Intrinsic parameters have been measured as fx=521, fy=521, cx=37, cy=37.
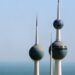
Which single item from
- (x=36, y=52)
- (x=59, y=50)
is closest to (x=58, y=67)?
(x=59, y=50)

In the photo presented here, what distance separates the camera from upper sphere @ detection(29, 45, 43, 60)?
188 ft

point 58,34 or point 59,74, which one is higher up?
point 58,34

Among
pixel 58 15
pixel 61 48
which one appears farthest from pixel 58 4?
pixel 61 48

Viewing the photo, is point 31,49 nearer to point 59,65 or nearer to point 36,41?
point 36,41

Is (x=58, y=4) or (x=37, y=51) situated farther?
(x=58, y=4)

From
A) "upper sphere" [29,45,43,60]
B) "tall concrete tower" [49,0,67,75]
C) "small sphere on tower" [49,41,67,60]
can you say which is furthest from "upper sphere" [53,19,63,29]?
"upper sphere" [29,45,43,60]

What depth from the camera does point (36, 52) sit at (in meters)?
57.5

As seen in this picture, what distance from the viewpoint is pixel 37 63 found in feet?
202

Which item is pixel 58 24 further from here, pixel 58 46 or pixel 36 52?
pixel 36 52

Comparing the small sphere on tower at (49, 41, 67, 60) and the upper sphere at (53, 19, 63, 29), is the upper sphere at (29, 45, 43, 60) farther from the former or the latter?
the upper sphere at (53, 19, 63, 29)

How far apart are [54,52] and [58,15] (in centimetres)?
464

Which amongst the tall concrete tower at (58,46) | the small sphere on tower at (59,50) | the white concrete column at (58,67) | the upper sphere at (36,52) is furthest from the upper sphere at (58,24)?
the white concrete column at (58,67)

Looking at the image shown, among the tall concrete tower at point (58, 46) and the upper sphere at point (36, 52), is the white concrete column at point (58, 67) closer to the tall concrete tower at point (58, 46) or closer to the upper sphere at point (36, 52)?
the tall concrete tower at point (58, 46)

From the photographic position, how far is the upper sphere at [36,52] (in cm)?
5725
